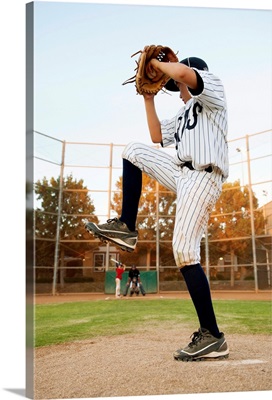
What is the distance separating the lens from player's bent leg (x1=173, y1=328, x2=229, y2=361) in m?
2.42

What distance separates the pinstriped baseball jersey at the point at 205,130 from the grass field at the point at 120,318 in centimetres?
189

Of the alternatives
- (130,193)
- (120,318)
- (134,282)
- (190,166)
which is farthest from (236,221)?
(130,193)

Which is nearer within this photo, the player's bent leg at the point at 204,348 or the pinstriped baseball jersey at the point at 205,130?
the pinstriped baseball jersey at the point at 205,130

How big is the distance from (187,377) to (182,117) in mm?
1289

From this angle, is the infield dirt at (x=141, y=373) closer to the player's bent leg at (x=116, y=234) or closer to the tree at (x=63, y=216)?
the player's bent leg at (x=116, y=234)

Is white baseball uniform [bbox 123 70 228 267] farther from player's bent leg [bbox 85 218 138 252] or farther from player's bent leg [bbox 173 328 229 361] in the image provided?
player's bent leg [bbox 173 328 229 361]

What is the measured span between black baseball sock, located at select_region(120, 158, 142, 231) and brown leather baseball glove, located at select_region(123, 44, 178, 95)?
1.21 ft

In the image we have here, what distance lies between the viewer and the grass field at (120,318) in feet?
13.5

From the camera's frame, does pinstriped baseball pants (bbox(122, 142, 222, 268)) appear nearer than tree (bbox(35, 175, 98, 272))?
Yes

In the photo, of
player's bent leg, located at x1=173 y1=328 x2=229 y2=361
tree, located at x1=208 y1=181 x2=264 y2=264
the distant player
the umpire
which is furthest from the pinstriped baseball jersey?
tree, located at x1=208 y1=181 x2=264 y2=264

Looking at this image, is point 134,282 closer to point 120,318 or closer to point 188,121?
point 120,318

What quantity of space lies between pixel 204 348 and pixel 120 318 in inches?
115

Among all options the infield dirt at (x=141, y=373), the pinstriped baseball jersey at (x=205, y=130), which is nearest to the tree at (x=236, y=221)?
the infield dirt at (x=141, y=373)

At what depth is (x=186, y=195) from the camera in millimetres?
2316
